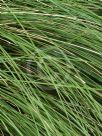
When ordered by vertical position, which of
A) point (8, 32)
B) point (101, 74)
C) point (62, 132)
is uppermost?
point (8, 32)

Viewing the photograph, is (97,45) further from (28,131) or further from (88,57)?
(28,131)

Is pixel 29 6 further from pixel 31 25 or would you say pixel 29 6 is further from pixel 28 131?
pixel 28 131

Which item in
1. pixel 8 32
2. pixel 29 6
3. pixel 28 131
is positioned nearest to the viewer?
pixel 28 131

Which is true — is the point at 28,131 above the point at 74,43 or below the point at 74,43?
below

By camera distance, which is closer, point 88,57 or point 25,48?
point 25,48

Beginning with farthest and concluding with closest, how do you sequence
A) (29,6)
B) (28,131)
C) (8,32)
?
(29,6), (8,32), (28,131)

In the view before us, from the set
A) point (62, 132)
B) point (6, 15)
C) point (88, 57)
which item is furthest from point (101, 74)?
point (6, 15)

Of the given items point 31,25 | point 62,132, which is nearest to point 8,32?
point 31,25
